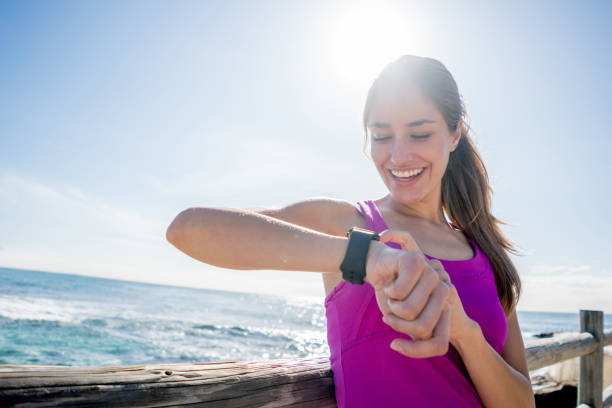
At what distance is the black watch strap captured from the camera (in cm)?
108

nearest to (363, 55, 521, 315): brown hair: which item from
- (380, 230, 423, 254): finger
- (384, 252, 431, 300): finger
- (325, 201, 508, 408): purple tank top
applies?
(325, 201, 508, 408): purple tank top

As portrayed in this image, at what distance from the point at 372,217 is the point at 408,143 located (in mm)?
461

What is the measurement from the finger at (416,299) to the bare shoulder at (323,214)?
2.00ft

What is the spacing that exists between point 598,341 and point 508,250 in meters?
3.84

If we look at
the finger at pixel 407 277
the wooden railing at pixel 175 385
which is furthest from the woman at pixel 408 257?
the wooden railing at pixel 175 385

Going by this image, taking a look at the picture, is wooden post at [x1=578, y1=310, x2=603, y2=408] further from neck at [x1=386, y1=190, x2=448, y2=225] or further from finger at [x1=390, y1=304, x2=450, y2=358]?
finger at [x1=390, y1=304, x2=450, y2=358]

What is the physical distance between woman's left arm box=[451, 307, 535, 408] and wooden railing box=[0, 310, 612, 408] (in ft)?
2.03

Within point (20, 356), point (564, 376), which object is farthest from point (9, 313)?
point (564, 376)

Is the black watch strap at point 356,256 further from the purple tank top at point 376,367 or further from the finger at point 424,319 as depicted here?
the purple tank top at point 376,367

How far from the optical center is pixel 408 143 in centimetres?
196

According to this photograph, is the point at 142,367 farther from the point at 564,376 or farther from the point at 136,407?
the point at 564,376

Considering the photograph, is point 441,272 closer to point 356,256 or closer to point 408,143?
point 356,256

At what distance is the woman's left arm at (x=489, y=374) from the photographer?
1.42m

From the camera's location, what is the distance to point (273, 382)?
4.93ft
